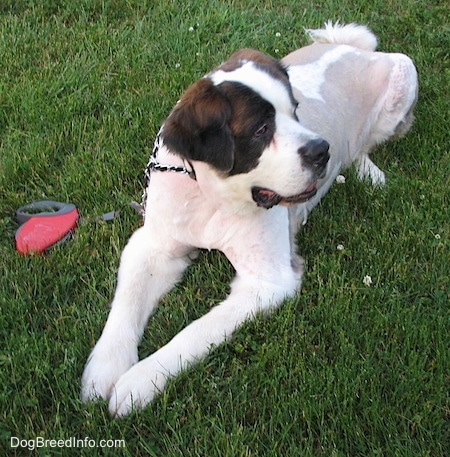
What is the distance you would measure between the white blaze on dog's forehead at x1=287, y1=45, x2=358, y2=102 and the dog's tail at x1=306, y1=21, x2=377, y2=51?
506 mm

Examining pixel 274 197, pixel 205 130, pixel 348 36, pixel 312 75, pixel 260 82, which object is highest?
pixel 260 82

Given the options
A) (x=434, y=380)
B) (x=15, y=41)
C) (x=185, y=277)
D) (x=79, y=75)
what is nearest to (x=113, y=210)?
(x=185, y=277)

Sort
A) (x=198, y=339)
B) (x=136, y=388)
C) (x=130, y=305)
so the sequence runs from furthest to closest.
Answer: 1. (x=130, y=305)
2. (x=198, y=339)
3. (x=136, y=388)

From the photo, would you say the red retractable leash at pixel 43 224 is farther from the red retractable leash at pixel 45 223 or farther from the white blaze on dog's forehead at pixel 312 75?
the white blaze on dog's forehead at pixel 312 75

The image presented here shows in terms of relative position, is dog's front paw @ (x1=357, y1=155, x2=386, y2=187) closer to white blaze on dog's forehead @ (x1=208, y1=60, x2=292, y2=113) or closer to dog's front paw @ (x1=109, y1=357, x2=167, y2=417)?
white blaze on dog's forehead @ (x1=208, y1=60, x2=292, y2=113)

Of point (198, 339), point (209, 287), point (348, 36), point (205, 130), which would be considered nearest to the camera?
point (205, 130)

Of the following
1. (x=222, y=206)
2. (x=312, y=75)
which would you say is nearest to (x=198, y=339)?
(x=222, y=206)

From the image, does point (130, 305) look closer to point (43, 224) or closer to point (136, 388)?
point (136, 388)

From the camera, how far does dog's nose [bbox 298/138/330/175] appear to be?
2980mm

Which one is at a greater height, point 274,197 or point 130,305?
point 274,197

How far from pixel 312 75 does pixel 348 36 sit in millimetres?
928

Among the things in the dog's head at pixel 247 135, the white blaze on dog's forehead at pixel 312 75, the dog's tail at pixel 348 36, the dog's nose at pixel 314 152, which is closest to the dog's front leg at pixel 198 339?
the dog's head at pixel 247 135

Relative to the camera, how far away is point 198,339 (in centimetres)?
307

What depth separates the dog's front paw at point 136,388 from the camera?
2.78 meters
